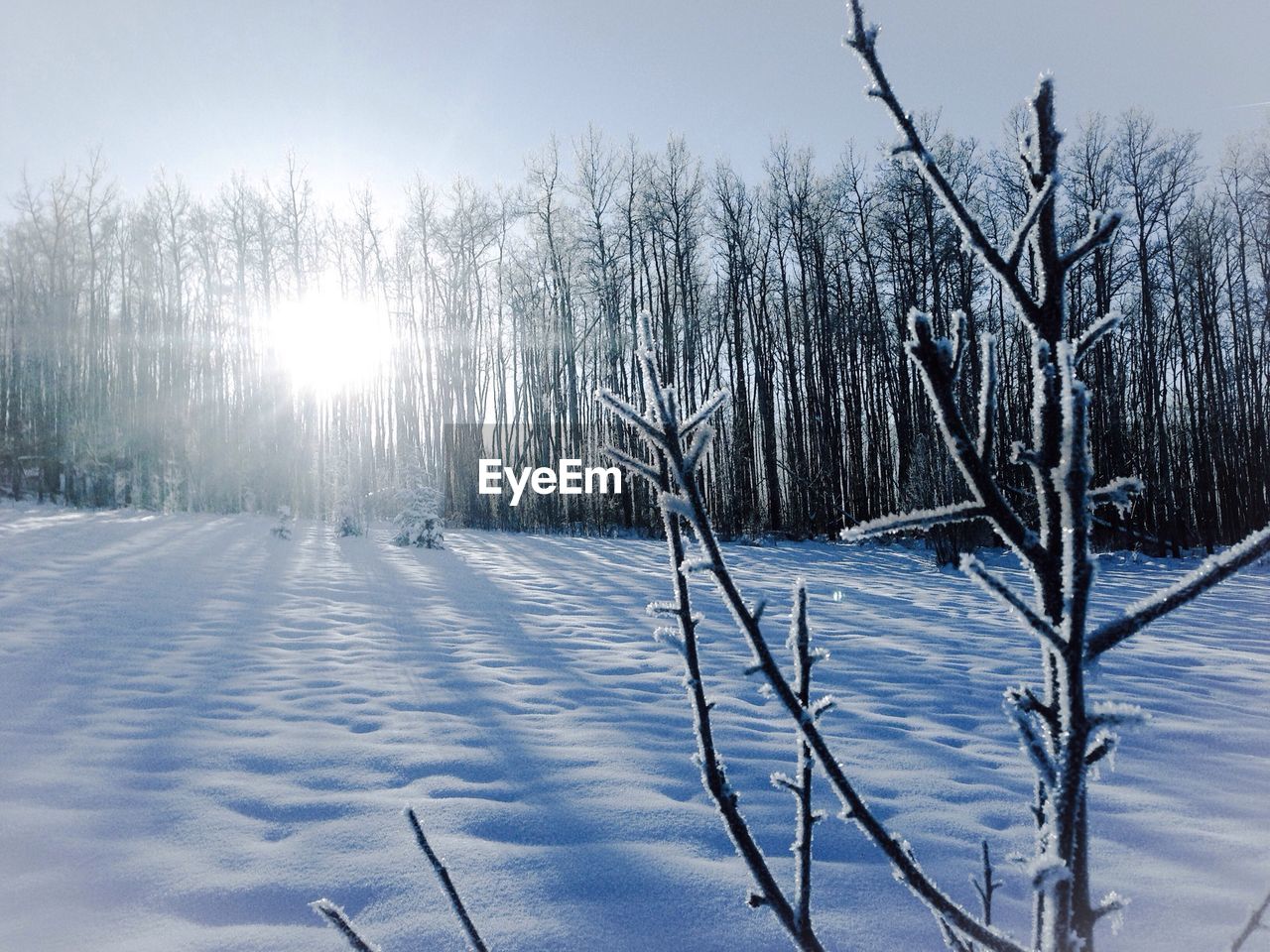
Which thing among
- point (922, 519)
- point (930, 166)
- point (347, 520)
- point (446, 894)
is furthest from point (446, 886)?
point (347, 520)

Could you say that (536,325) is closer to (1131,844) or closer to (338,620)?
(338,620)

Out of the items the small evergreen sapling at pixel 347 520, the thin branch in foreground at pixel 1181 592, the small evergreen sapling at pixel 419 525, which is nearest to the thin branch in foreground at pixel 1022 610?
the thin branch in foreground at pixel 1181 592

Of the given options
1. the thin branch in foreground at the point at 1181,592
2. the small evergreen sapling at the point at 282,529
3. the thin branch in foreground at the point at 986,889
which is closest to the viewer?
the thin branch in foreground at the point at 1181,592

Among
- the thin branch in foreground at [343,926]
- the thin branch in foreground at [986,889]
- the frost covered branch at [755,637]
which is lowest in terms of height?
the thin branch in foreground at [986,889]

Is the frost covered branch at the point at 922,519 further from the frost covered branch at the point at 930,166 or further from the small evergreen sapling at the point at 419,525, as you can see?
the small evergreen sapling at the point at 419,525

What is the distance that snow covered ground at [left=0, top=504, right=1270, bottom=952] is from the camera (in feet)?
6.11

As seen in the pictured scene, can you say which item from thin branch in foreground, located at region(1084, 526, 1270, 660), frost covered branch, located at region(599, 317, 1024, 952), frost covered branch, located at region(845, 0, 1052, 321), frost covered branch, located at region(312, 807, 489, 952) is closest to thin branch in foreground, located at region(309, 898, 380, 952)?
frost covered branch, located at region(312, 807, 489, 952)

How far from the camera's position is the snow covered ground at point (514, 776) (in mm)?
1862

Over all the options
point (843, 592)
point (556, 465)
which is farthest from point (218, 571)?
point (556, 465)

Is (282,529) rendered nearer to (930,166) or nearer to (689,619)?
(689,619)

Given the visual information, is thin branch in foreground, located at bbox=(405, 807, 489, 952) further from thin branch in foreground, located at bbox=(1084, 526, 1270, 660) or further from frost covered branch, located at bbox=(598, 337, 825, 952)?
thin branch in foreground, located at bbox=(1084, 526, 1270, 660)

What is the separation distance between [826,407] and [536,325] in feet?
35.3

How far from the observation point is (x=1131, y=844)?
7.36 feet

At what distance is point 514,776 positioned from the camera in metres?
2.73
